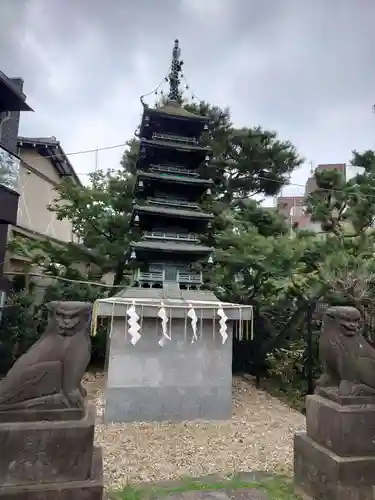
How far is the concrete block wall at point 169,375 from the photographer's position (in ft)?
24.1

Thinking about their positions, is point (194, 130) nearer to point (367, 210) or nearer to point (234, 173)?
Answer: point (234, 173)

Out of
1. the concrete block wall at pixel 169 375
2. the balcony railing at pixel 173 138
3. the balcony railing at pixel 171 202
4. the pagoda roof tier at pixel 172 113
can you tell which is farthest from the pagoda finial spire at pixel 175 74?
the concrete block wall at pixel 169 375

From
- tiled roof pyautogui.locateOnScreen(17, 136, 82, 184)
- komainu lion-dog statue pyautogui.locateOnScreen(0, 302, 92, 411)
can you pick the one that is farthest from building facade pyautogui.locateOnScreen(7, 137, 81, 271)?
komainu lion-dog statue pyautogui.locateOnScreen(0, 302, 92, 411)

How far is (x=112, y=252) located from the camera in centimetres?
1220

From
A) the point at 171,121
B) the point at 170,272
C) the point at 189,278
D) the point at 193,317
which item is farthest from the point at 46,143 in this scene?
the point at 193,317

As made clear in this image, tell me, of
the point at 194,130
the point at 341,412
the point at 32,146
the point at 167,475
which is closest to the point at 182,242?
the point at 194,130

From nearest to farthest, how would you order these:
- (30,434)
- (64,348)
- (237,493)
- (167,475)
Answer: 1. (30,434)
2. (64,348)
3. (237,493)
4. (167,475)

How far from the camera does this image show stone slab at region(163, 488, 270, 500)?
13.8 ft

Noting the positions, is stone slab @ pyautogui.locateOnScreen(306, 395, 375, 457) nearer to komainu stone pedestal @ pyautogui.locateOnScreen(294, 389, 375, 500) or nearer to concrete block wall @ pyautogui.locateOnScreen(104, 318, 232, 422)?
komainu stone pedestal @ pyautogui.locateOnScreen(294, 389, 375, 500)

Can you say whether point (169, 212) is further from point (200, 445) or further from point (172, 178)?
point (200, 445)

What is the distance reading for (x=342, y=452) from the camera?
379cm

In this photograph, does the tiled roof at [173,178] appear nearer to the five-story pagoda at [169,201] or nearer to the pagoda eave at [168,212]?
the five-story pagoda at [169,201]

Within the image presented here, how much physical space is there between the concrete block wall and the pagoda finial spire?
272 inches

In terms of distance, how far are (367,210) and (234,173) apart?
5.30 m
